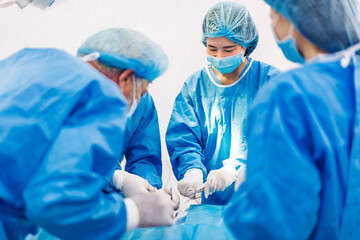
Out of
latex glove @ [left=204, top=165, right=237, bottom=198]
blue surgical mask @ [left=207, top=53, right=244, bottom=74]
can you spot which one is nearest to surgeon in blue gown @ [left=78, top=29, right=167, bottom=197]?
latex glove @ [left=204, top=165, right=237, bottom=198]

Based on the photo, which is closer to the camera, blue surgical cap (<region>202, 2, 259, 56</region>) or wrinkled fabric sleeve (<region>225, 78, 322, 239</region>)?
wrinkled fabric sleeve (<region>225, 78, 322, 239</region>)

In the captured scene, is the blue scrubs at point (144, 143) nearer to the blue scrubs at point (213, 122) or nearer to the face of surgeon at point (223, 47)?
the blue scrubs at point (213, 122)

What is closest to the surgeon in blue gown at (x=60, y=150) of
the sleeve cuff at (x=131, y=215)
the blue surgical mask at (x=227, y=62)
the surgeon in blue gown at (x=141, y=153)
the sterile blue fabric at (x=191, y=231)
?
the sleeve cuff at (x=131, y=215)

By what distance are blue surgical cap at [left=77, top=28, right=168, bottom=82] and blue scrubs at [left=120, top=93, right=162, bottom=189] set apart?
0.69 m

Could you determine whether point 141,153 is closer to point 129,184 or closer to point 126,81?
point 129,184

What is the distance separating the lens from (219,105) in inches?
Answer: 82.4

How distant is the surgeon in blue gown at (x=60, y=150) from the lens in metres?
0.88

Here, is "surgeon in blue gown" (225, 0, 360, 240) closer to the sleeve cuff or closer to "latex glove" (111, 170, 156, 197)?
the sleeve cuff

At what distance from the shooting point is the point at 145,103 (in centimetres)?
201

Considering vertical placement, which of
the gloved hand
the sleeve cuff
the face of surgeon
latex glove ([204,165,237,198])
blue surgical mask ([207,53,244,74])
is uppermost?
the face of surgeon

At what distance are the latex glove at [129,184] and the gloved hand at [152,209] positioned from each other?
56 cm

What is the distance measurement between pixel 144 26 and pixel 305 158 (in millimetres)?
1987

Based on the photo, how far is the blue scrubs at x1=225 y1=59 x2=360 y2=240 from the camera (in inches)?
34.5

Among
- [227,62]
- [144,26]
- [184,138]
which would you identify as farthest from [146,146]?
[144,26]
